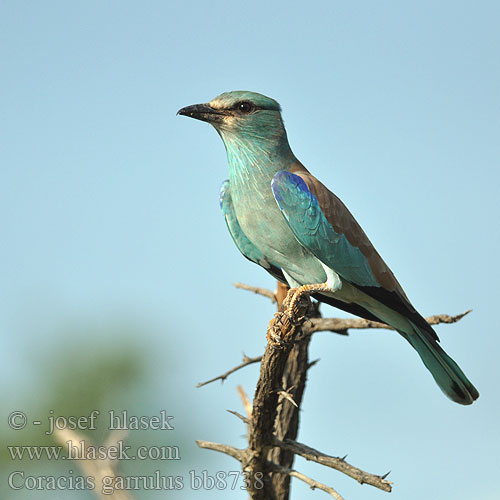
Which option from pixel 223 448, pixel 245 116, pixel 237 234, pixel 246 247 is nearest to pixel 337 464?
pixel 223 448

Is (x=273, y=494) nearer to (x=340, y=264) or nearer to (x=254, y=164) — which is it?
(x=340, y=264)

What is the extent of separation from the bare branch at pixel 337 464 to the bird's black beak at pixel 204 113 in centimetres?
227

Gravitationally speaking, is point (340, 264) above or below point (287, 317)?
above

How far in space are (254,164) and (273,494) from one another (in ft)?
7.41

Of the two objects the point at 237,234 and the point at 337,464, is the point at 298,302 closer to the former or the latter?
the point at 237,234

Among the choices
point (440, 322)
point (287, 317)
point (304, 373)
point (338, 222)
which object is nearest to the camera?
point (287, 317)

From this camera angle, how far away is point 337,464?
4.66 metres

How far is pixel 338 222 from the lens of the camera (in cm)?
496

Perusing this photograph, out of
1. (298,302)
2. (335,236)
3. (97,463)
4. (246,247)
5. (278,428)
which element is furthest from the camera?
(278,428)

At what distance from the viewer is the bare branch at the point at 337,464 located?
14.4 ft

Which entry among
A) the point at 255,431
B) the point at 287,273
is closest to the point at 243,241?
the point at 287,273

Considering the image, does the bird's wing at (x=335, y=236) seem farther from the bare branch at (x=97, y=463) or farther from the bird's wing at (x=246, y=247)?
the bare branch at (x=97, y=463)

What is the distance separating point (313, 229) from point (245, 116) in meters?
0.99

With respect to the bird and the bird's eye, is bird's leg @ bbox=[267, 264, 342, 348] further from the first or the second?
the bird's eye
